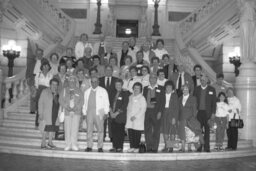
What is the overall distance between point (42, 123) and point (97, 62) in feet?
8.73

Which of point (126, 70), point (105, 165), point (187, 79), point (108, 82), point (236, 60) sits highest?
point (236, 60)

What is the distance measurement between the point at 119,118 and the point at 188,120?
1.69 metres

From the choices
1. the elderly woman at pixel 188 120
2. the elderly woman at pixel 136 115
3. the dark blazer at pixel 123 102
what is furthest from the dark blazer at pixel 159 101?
the dark blazer at pixel 123 102

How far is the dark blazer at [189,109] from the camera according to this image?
8.45 m

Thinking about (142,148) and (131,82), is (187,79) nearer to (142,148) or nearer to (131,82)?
(131,82)

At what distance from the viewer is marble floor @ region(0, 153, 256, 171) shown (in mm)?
6992

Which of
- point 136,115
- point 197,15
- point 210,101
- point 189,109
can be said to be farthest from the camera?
point 197,15

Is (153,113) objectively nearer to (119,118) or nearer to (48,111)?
(119,118)

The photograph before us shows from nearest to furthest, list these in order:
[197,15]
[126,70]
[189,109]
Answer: [189,109], [126,70], [197,15]

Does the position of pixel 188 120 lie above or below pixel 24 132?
above

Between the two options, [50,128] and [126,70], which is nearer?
[50,128]

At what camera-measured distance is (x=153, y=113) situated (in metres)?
8.36

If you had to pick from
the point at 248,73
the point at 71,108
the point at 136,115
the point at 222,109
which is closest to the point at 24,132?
the point at 71,108

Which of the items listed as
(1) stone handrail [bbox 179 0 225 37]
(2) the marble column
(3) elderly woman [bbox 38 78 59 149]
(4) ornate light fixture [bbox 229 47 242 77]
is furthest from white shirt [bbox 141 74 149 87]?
(4) ornate light fixture [bbox 229 47 242 77]
